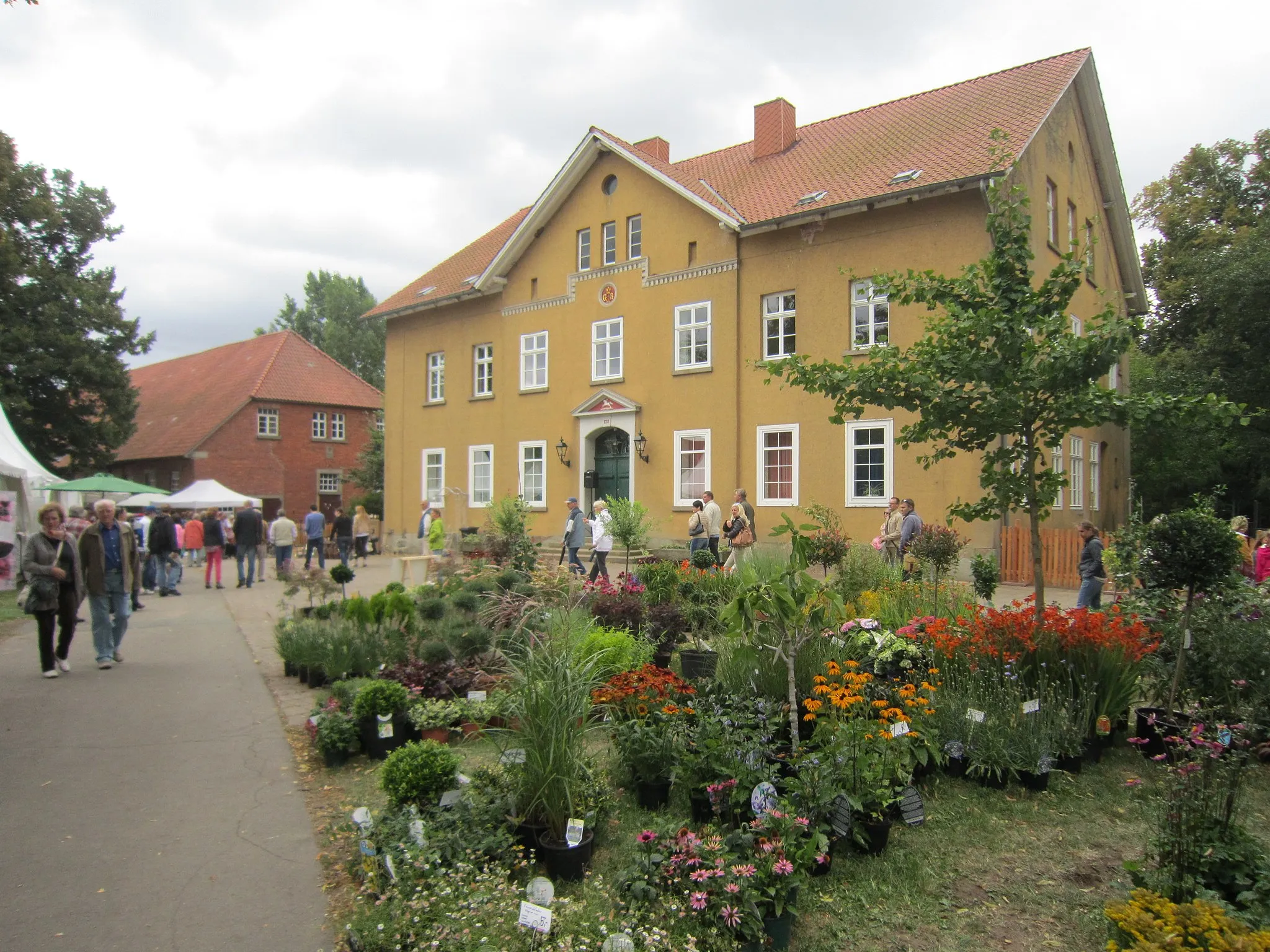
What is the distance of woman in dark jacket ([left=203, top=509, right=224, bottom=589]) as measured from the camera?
18703mm

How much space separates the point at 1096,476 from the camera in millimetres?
22734

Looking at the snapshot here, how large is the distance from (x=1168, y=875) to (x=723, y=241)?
17.9m

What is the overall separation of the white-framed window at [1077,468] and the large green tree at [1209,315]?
5218 millimetres

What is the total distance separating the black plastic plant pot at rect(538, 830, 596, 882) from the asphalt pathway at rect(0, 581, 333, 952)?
1.00 meters

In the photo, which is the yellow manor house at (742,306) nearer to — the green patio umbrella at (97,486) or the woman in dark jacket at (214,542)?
the woman in dark jacket at (214,542)

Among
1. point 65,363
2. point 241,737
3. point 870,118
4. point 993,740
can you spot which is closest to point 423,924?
point 993,740

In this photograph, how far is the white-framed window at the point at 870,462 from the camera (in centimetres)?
1731

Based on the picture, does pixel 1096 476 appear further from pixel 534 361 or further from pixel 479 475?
pixel 479 475

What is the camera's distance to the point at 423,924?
11.0ft

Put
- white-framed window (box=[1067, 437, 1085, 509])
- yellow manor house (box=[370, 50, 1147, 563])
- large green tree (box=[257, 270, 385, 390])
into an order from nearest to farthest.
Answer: yellow manor house (box=[370, 50, 1147, 563]) < white-framed window (box=[1067, 437, 1085, 509]) < large green tree (box=[257, 270, 385, 390])

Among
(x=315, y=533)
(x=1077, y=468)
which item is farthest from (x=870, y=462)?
(x=315, y=533)

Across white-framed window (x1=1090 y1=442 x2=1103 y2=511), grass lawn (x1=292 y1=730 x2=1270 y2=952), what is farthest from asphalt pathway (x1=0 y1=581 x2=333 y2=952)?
white-framed window (x1=1090 y1=442 x2=1103 y2=511)

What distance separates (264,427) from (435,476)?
648 inches

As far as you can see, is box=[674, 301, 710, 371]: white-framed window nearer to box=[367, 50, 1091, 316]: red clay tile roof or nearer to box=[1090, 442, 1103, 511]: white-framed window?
box=[367, 50, 1091, 316]: red clay tile roof
